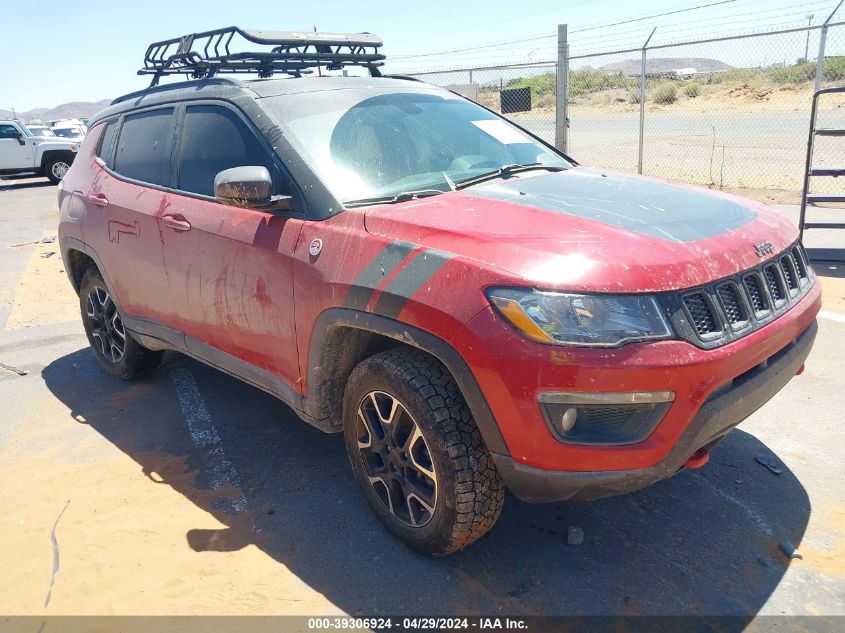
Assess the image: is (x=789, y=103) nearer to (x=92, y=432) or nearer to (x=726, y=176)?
(x=726, y=176)

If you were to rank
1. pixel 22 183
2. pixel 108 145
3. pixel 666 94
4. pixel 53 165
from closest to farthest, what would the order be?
pixel 108 145
pixel 53 165
pixel 22 183
pixel 666 94

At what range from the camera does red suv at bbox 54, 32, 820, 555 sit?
91.0 inches

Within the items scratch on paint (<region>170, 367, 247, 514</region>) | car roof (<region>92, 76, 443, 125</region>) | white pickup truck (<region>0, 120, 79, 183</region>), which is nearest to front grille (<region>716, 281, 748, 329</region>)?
car roof (<region>92, 76, 443, 125</region>)

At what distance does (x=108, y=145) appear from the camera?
4.72 metres

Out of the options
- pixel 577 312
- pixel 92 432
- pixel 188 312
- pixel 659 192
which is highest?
pixel 659 192

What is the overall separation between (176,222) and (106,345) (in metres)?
1.73

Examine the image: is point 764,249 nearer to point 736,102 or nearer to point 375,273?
point 375,273

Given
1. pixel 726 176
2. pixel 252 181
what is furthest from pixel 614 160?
pixel 252 181

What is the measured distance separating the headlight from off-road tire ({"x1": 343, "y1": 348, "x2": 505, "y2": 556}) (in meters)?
0.45

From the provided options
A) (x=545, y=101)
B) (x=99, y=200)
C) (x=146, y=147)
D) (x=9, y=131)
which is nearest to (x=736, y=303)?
(x=146, y=147)

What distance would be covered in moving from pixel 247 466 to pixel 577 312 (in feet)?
7.19

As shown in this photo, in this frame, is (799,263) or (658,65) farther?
(658,65)

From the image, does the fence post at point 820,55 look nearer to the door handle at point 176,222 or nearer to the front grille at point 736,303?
the front grille at point 736,303

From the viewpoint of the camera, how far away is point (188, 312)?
12.6 ft
